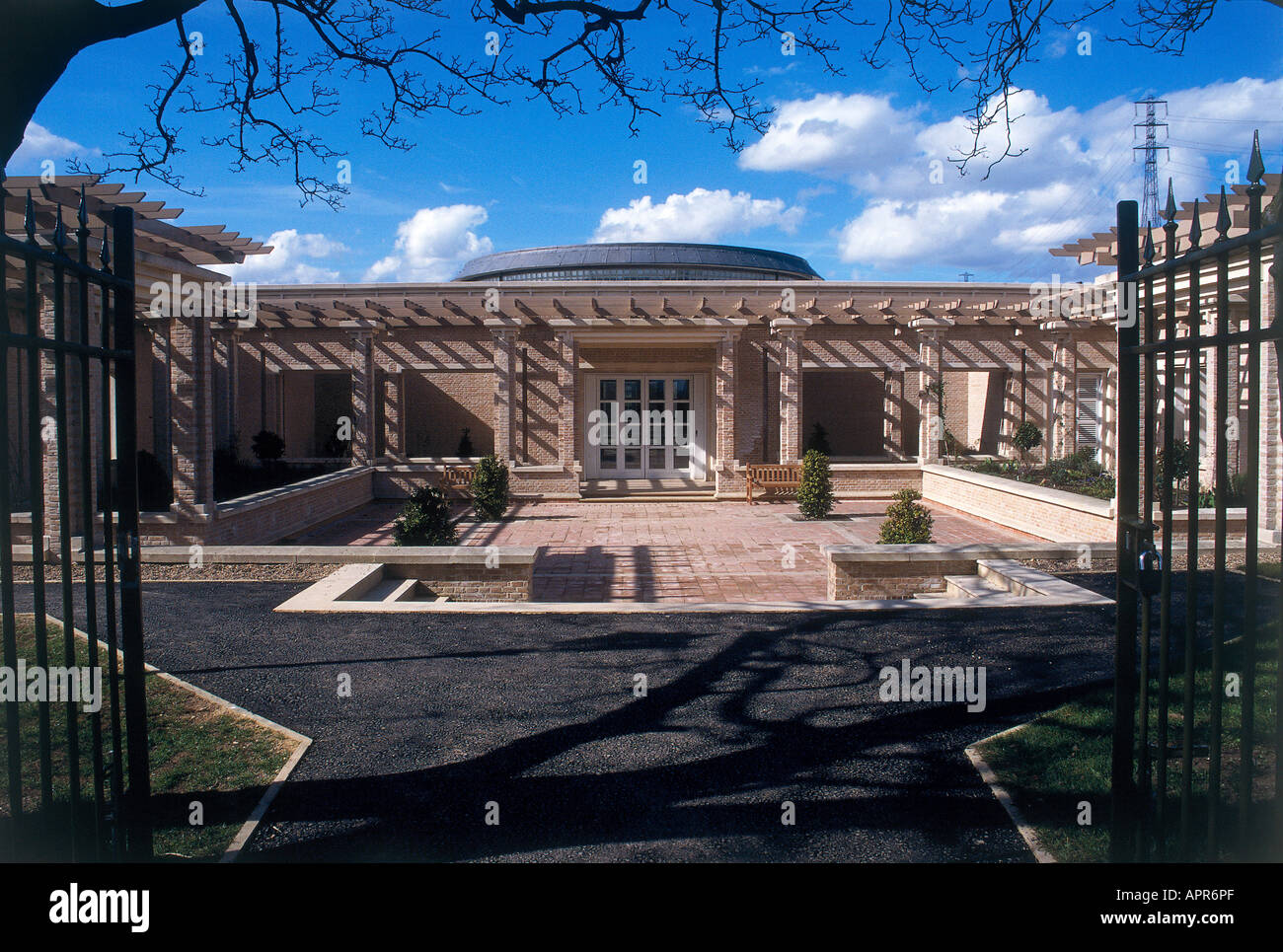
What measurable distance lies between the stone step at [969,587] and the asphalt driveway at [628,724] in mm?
979

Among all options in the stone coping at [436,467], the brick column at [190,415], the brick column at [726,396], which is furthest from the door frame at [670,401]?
the brick column at [190,415]

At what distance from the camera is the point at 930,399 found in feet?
63.4

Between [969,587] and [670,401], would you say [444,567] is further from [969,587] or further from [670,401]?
[670,401]

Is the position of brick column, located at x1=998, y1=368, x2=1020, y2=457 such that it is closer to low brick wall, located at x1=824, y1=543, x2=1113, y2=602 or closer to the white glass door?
the white glass door

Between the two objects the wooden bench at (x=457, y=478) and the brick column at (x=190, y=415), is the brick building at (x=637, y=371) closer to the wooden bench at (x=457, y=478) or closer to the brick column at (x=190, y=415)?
the wooden bench at (x=457, y=478)

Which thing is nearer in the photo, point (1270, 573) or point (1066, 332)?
point (1270, 573)

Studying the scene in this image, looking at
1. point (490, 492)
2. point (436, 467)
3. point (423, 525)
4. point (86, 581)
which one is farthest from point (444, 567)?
point (436, 467)

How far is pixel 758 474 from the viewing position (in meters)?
18.5

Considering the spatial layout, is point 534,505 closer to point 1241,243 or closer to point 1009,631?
point 1009,631

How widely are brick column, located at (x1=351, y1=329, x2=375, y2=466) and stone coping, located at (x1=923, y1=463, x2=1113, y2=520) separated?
39.7ft
